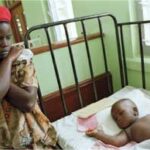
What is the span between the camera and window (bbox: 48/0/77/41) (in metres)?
2.54

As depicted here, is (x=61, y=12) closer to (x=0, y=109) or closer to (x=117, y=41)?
(x=117, y=41)

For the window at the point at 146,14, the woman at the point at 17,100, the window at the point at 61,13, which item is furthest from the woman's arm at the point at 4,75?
the window at the point at 61,13

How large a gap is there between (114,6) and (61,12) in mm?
928

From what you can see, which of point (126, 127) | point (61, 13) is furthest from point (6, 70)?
point (61, 13)

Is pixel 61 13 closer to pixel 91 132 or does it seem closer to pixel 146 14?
pixel 146 14

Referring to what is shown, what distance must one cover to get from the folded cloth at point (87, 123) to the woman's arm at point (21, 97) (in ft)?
1.36

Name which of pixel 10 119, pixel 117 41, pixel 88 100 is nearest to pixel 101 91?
pixel 88 100

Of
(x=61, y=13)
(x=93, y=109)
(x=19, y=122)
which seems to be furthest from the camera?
(x=61, y=13)

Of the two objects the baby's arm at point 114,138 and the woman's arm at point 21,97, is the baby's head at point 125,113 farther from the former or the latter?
the woman's arm at point 21,97

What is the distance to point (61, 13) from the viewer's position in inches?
105

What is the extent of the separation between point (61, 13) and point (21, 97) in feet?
5.83

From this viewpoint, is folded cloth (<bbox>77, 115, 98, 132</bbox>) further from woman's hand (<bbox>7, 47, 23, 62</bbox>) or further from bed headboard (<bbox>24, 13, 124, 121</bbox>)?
woman's hand (<bbox>7, 47, 23, 62</bbox>)

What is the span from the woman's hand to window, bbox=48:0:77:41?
4.79 ft

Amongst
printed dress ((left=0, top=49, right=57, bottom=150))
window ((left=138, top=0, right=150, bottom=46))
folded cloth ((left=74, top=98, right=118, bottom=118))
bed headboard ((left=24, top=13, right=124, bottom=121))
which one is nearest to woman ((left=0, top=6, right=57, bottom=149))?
printed dress ((left=0, top=49, right=57, bottom=150))
